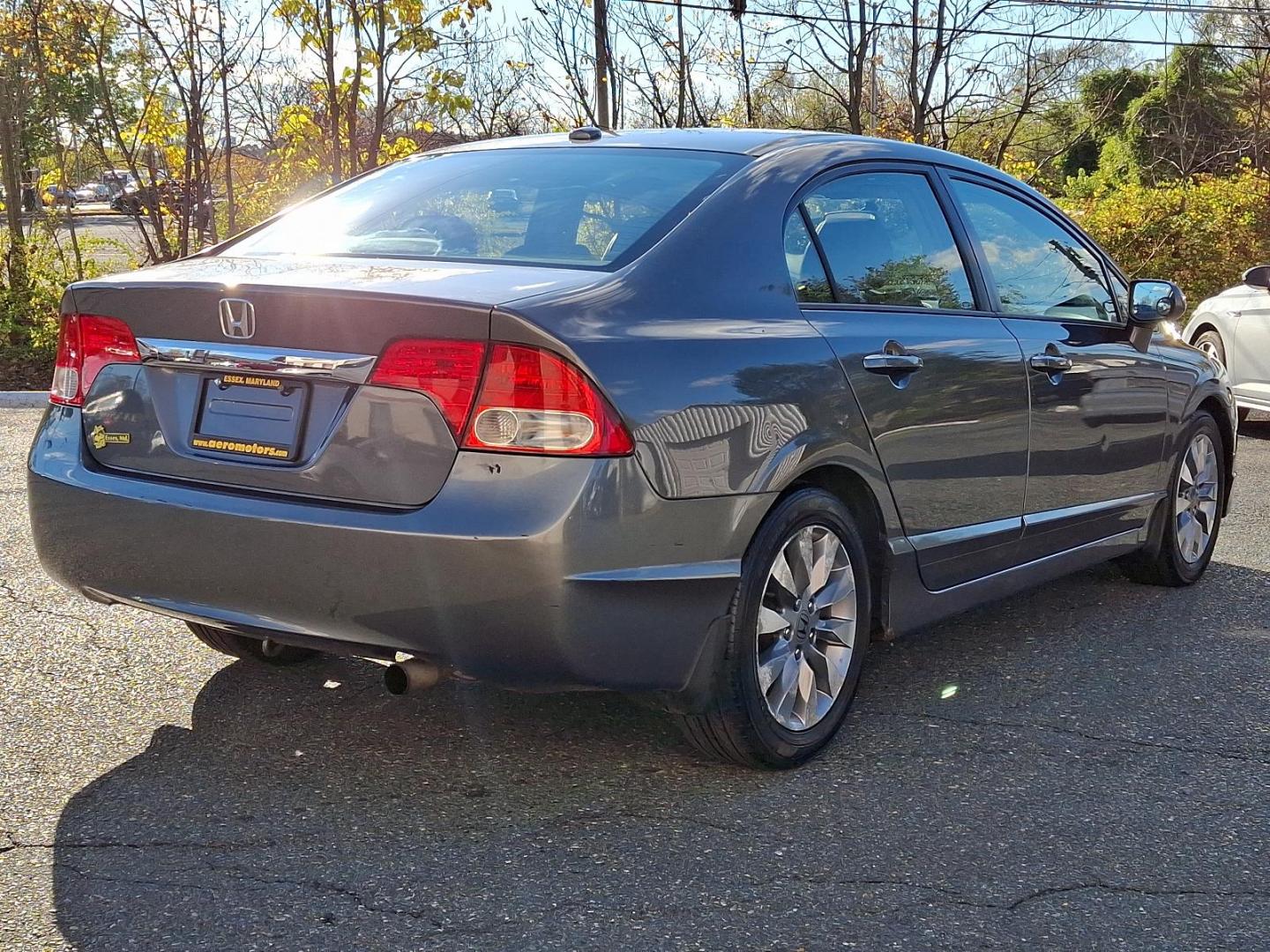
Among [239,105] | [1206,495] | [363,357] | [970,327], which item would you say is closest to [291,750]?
[363,357]

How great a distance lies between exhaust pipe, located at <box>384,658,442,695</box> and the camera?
323 cm

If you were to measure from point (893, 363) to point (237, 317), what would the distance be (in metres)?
1.70

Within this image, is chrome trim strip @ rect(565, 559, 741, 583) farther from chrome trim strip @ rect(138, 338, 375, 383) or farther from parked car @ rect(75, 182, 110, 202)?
parked car @ rect(75, 182, 110, 202)

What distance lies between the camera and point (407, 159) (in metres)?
4.61

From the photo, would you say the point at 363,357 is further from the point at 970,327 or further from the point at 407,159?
the point at 970,327

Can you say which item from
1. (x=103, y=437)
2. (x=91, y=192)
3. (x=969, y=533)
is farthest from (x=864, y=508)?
(x=91, y=192)

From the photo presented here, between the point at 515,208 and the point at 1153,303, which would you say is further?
the point at 1153,303

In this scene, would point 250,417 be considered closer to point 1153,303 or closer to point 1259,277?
point 1153,303

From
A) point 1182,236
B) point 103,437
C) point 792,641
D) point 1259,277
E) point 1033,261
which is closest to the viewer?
point 103,437

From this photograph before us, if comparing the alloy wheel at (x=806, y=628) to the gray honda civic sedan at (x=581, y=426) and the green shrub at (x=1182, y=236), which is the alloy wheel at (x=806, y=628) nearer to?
the gray honda civic sedan at (x=581, y=426)

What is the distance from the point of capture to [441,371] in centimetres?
308

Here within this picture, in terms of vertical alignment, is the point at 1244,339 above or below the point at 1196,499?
above

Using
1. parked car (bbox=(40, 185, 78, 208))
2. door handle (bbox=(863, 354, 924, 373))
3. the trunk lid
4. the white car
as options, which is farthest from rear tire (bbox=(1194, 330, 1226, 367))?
parked car (bbox=(40, 185, 78, 208))

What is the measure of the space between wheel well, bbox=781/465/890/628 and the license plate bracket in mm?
1270
